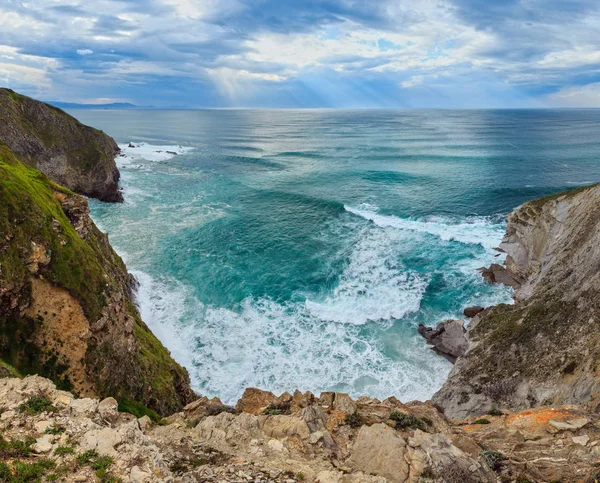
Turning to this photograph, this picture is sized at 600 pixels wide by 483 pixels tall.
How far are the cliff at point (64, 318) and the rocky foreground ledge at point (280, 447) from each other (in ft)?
22.5

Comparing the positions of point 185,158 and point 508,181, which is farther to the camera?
point 185,158

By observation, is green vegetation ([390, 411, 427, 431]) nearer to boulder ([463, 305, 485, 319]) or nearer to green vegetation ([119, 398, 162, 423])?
green vegetation ([119, 398, 162, 423])

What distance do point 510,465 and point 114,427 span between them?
13.9 metres

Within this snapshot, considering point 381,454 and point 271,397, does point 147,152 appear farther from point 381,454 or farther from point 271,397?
point 381,454

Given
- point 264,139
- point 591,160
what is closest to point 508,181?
point 591,160

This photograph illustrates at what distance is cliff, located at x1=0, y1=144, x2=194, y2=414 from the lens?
20453 millimetres

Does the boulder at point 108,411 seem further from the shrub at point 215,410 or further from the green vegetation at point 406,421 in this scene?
the green vegetation at point 406,421

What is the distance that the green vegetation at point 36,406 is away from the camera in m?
12.7

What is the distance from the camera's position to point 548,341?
21.2m

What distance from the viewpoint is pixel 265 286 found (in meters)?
42.4

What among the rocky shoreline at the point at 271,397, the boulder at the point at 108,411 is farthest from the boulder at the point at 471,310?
the boulder at the point at 108,411

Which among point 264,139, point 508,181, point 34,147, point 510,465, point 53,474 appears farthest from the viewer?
point 264,139

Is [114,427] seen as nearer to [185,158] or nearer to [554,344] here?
[554,344]

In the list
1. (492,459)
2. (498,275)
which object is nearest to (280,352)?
(492,459)
